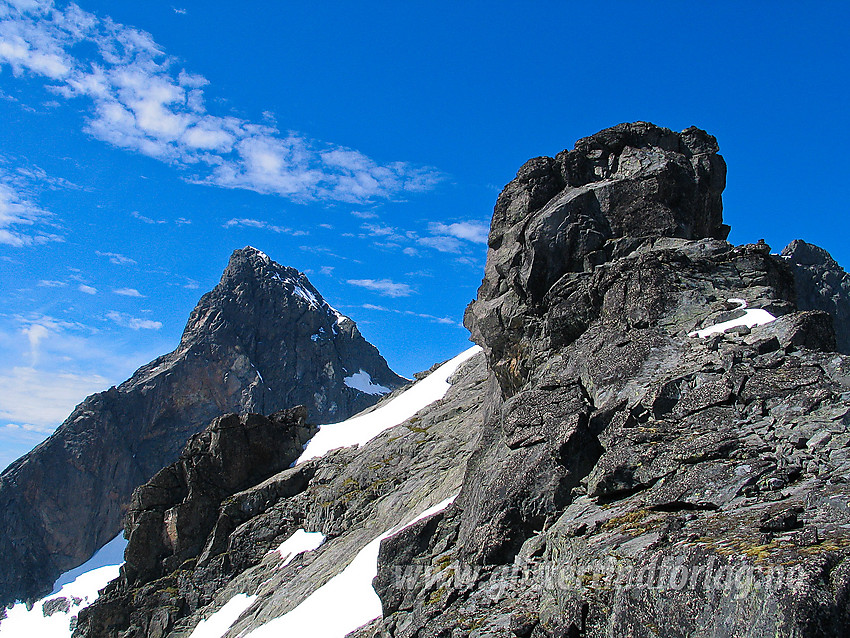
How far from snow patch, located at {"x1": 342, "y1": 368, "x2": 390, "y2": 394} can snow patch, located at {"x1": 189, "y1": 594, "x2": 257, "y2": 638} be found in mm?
107608

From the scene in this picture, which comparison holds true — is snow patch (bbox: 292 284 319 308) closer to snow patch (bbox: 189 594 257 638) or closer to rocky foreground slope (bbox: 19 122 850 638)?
rocky foreground slope (bbox: 19 122 850 638)

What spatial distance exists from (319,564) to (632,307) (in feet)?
58.5

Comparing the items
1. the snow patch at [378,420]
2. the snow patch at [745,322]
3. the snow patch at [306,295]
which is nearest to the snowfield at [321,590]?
the snow patch at [378,420]

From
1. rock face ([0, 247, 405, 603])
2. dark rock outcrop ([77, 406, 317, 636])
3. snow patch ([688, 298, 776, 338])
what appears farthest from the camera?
rock face ([0, 247, 405, 603])

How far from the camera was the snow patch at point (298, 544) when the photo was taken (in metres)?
31.5

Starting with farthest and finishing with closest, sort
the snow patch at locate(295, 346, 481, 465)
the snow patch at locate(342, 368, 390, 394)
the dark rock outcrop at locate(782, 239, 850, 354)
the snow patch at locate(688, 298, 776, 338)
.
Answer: the snow patch at locate(342, 368, 390, 394)
the dark rock outcrop at locate(782, 239, 850, 354)
the snow patch at locate(295, 346, 481, 465)
the snow patch at locate(688, 298, 776, 338)

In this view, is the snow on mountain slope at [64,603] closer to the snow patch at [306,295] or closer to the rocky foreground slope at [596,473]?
the rocky foreground slope at [596,473]

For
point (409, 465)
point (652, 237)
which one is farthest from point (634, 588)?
point (409, 465)

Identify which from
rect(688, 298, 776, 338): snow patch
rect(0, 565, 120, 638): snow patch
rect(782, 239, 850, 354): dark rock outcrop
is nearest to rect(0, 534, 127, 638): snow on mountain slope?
rect(0, 565, 120, 638): snow patch

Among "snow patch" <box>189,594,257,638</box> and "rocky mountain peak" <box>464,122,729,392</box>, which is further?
"snow patch" <box>189,594,257,638</box>

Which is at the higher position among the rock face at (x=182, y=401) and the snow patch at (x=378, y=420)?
the rock face at (x=182, y=401)

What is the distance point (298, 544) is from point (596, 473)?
74.3ft

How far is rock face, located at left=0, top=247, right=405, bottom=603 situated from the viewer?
9912 centimetres

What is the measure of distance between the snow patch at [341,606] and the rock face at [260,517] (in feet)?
5.72
